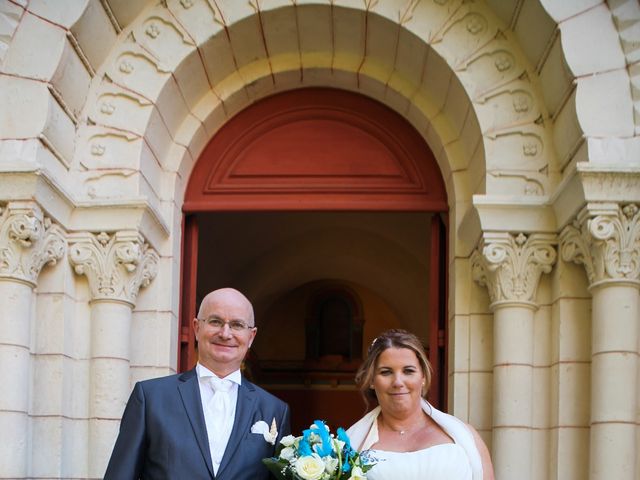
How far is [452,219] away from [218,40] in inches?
66.7

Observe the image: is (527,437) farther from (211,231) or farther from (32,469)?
(211,231)

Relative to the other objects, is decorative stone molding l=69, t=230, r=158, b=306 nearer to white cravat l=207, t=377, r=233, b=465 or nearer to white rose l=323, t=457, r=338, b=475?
white cravat l=207, t=377, r=233, b=465

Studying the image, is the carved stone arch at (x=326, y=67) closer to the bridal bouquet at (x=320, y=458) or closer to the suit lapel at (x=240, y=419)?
the suit lapel at (x=240, y=419)

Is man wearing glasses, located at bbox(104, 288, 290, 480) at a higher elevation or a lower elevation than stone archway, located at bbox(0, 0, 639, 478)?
lower

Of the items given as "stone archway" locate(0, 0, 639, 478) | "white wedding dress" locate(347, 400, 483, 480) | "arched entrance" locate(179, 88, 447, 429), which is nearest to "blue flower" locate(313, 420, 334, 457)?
"white wedding dress" locate(347, 400, 483, 480)

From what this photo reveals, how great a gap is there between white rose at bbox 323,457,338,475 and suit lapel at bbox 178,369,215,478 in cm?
44

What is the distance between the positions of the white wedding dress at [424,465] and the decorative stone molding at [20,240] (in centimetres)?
205

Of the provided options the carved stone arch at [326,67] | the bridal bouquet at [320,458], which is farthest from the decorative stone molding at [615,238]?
the bridal bouquet at [320,458]

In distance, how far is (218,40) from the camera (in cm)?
527

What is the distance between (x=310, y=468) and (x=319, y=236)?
678 centimetres

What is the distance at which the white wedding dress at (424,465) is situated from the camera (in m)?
3.54

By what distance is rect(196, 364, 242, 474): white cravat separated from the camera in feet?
11.4

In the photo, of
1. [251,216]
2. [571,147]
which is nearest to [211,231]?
[251,216]

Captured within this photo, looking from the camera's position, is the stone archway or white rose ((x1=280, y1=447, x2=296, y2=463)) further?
the stone archway
